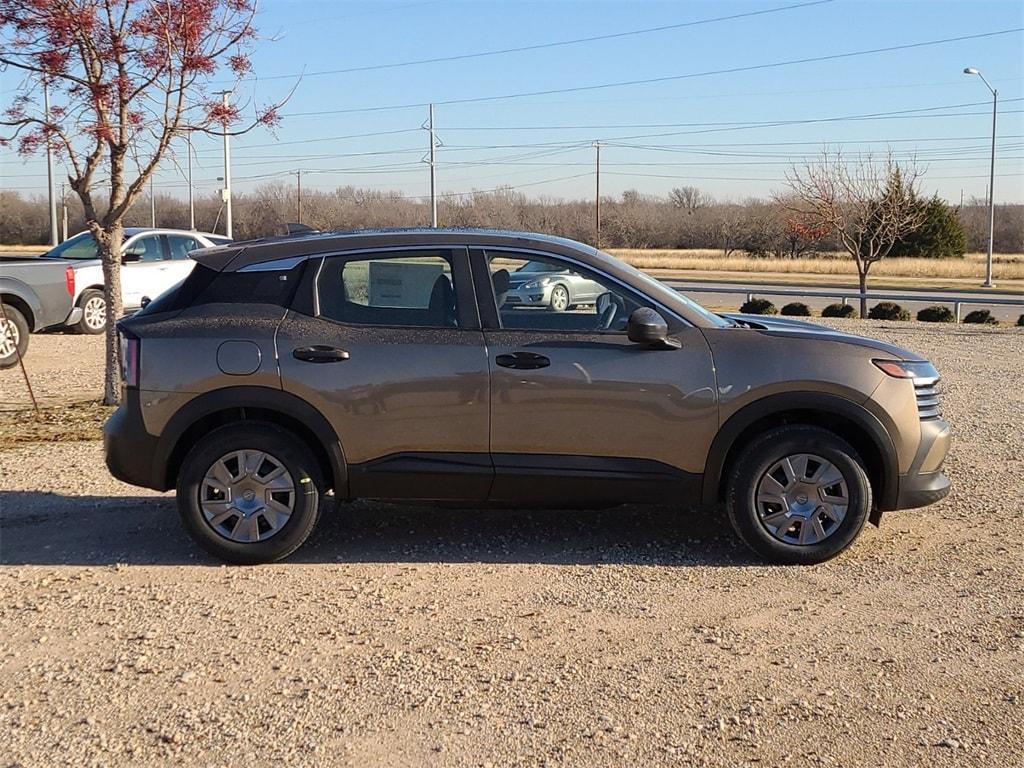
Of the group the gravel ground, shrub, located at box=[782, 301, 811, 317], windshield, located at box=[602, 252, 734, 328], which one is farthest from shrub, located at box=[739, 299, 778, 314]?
windshield, located at box=[602, 252, 734, 328]

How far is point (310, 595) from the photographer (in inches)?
220

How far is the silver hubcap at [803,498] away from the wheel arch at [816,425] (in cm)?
22

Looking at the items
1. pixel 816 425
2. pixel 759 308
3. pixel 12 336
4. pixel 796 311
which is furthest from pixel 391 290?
pixel 796 311

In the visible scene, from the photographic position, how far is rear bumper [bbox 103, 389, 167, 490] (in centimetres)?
598

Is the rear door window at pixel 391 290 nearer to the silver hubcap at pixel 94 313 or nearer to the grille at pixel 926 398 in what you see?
the grille at pixel 926 398

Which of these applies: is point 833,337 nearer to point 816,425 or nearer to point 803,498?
point 816,425

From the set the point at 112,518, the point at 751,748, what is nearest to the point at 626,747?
the point at 751,748

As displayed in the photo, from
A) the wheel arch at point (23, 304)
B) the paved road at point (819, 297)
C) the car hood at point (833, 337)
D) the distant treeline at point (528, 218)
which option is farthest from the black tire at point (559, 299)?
the distant treeline at point (528, 218)

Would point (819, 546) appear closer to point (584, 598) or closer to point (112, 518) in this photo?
point (584, 598)

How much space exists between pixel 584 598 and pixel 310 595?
1336 mm

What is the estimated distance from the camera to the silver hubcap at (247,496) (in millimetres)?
5961

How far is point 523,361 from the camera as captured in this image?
19.4 feet

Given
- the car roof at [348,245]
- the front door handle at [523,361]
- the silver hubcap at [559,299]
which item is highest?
the car roof at [348,245]

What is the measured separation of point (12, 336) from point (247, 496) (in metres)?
8.55
